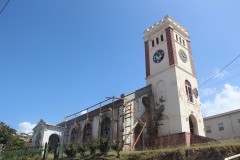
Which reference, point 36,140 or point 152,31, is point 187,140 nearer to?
point 152,31

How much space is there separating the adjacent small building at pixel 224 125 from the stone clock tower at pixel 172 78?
27.9ft

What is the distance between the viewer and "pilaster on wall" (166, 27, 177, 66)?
30.2m

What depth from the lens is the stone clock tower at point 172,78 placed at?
90.0 ft

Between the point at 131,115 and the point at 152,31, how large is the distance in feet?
48.0

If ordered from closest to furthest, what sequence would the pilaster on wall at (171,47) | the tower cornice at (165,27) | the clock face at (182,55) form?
1. the pilaster on wall at (171,47)
2. the clock face at (182,55)
3. the tower cornice at (165,27)

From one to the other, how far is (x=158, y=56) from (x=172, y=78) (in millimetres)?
4868

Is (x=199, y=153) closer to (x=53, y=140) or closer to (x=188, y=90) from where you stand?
(x=188, y=90)

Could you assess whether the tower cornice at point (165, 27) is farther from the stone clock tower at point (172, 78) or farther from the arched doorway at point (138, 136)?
the arched doorway at point (138, 136)

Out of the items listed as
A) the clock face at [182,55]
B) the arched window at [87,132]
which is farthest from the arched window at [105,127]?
the clock face at [182,55]

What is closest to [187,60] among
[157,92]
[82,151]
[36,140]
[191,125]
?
[157,92]

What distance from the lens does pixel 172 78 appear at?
29.2 m

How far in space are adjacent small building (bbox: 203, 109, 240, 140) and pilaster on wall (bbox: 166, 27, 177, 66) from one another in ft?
44.9

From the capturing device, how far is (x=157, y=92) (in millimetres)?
30750

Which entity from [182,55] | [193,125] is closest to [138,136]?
[193,125]
